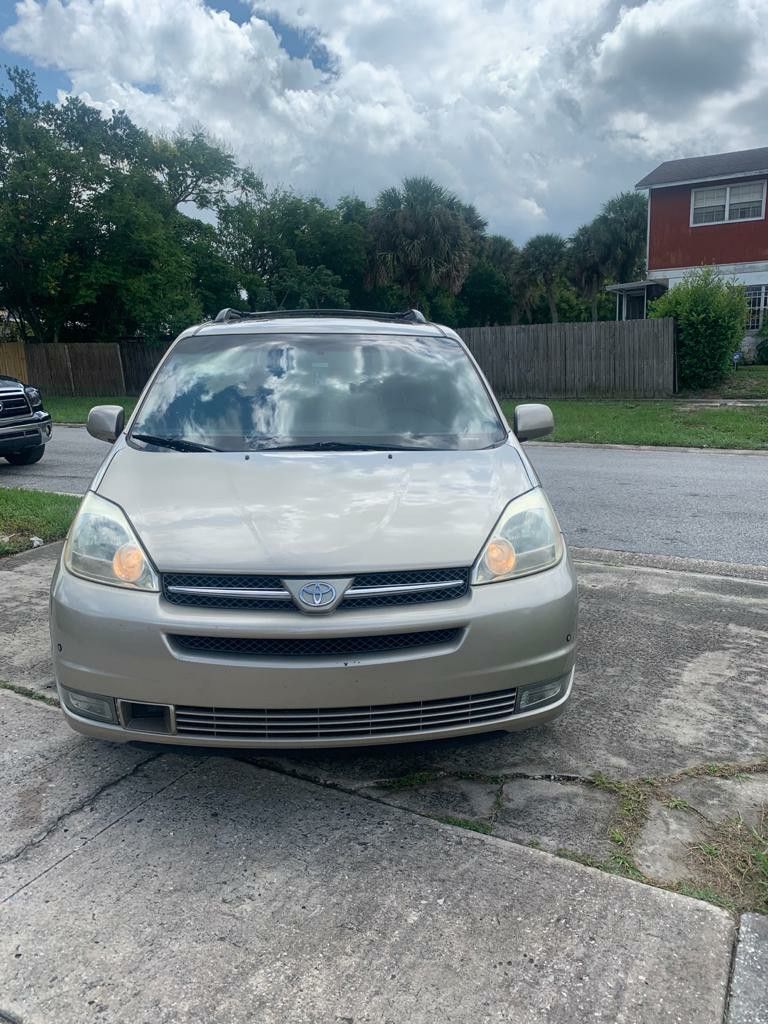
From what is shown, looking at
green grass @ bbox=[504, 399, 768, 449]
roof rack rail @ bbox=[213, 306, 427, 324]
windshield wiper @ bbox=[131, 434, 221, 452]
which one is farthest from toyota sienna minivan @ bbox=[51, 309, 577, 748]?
green grass @ bbox=[504, 399, 768, 449]

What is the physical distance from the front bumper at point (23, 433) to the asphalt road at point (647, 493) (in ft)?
1.27

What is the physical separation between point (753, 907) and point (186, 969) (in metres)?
1.63

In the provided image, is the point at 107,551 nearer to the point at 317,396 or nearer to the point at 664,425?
the point at 317,396

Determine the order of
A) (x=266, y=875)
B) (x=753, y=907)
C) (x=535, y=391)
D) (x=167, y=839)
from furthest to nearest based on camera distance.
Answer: (x=535, y=391) < (x=167, y=839) < (x=266, y=875) < (x=753, y=907)

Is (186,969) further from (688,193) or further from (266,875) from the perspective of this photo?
(688,193)

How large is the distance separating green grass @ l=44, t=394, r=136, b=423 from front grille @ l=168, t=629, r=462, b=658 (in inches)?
623

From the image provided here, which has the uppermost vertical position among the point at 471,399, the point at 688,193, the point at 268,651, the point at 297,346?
the point at 688,193

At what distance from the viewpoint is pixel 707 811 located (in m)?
2.77

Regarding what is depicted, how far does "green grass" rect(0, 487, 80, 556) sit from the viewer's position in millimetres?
6461

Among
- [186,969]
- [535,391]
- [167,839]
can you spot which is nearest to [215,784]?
[167,839]

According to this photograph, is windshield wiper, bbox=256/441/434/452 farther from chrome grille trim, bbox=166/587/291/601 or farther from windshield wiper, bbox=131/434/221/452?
chrome grille trim, bbox=166/587/291/601

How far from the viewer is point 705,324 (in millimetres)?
18516

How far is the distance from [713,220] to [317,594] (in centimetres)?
2790

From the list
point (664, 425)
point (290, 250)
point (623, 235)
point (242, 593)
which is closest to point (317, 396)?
point (242, 593)
